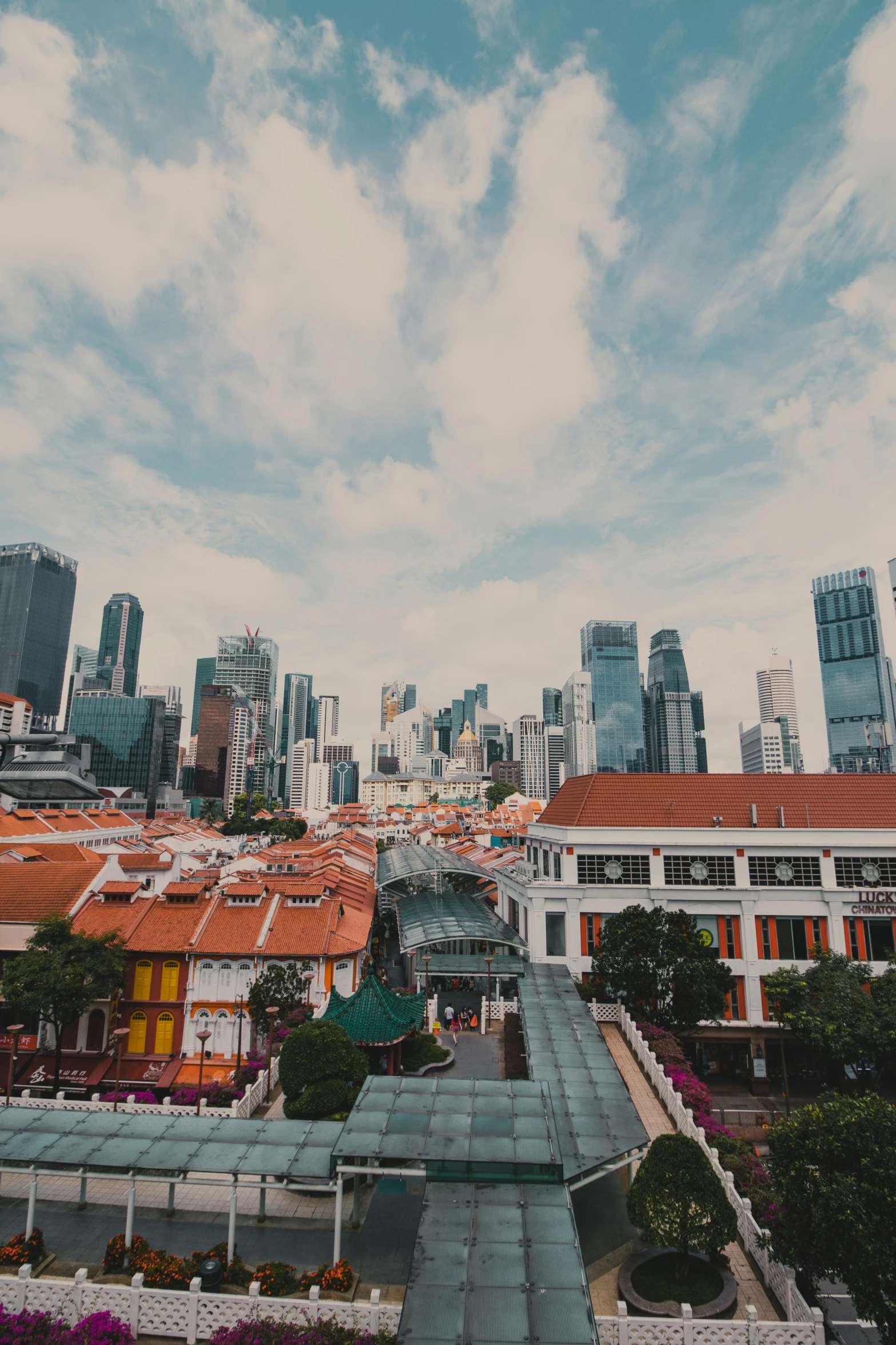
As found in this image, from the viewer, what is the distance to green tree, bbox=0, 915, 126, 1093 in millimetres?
32938

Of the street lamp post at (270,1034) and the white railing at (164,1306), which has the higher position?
the street lamp post at (270,1034)

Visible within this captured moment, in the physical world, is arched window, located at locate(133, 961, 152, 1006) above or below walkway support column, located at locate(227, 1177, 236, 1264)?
above

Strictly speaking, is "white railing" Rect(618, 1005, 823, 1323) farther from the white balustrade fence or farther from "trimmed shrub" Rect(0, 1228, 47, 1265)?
"trimmed shrub" Rect(0, 1228, 47, 1265)

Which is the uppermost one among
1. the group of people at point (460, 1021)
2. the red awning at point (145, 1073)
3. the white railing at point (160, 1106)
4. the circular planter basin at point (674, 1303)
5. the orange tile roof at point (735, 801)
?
the orange tile roof at point (735, 801)

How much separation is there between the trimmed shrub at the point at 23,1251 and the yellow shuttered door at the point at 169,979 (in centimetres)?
2209

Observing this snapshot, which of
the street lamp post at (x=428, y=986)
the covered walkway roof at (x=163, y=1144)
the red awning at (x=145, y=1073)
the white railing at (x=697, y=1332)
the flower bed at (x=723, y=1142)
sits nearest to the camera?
the white railing at (x=697, y=1332)

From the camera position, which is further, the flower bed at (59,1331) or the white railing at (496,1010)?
the white railing at (496,1010)

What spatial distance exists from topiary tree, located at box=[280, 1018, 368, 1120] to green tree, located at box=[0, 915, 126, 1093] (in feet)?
48.1

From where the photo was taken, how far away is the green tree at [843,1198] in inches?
595

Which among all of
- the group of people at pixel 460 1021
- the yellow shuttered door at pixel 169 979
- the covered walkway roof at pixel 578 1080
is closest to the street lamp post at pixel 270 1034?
the yellow shuttered door at pixel 169 979

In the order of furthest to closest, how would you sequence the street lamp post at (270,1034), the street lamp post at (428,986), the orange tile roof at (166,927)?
the orange tile roof at (166,927)
the street lamp post at (428,986)
the street lamp post at (270,1034)

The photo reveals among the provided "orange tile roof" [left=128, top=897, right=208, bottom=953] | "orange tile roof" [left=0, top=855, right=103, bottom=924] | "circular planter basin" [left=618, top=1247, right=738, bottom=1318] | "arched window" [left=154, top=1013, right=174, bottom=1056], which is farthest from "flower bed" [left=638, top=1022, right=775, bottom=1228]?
"orange tile roof" [left=0, top=855, right=103, bottom=924]

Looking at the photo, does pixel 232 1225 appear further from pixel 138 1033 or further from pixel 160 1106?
pixel 138 1033

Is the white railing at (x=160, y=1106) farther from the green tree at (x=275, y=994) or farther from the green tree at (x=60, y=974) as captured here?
the green tree at (x=275, y=994)
